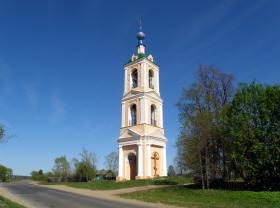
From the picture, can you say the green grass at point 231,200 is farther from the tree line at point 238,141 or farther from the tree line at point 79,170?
the tree line at point 79,170

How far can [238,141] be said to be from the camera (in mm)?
21500

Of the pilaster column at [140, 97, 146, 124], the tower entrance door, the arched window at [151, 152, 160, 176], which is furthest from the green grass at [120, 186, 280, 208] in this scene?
the tower entrance door

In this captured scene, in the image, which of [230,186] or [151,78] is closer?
[230,186]

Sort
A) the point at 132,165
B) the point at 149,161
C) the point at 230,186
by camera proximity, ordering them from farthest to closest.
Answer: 1. the point at 132,165
2. the point at 149,161
3. the point at 230,186

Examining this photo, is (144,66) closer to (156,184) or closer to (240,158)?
(156,184)

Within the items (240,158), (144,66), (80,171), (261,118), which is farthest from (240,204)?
(80,171)

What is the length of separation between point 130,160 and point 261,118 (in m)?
24.1

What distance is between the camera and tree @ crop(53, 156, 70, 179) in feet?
238

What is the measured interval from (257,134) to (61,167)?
60.9 metres

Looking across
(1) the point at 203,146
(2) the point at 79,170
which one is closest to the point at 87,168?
(2) the point at 79,170

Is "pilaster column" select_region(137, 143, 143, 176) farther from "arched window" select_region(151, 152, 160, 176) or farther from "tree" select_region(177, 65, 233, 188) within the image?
"tree" select_region(177, 65, 233, 188)

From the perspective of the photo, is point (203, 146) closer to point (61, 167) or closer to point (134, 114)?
point (134, 114)

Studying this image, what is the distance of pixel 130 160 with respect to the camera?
4225cm

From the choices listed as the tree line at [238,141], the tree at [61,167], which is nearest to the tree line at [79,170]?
the tree at [61,167]
